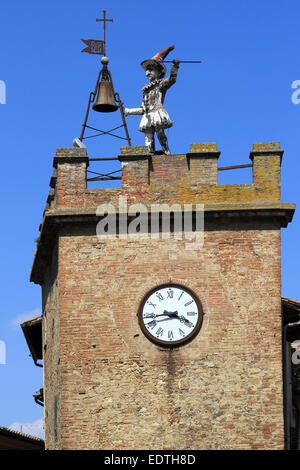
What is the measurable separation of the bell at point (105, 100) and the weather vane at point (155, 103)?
0.43 m

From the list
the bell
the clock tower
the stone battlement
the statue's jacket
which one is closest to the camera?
the clock tower

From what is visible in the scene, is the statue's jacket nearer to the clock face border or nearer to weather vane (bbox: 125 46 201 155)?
weather vane (bbox: 125 46 201 155)

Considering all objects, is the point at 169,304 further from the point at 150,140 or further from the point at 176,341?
the point at 150,140

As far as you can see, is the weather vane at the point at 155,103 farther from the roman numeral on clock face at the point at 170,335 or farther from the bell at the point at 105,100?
the roman numeral on clock face at the point at 170,335

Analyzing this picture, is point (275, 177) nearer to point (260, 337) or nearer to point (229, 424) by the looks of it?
point (260, 337)

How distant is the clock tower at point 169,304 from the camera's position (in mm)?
23031

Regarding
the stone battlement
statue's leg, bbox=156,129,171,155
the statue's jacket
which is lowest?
the stone battlement

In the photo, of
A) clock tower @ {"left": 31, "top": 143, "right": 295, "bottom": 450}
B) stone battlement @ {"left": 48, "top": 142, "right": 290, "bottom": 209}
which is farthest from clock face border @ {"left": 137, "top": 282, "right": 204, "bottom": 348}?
stone battlement @ {"left": 48, "top": 142, "right": 290, "bottom": 209}

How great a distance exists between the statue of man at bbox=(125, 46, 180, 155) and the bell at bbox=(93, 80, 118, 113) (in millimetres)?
434

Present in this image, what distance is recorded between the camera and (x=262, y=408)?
75.5 feet

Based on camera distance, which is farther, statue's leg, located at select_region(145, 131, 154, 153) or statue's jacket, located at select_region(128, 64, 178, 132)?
statue's leg, located at select_region(145, 131, 154, 153)

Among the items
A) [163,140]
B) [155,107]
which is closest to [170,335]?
[163,140]

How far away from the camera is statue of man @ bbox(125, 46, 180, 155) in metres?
25.2

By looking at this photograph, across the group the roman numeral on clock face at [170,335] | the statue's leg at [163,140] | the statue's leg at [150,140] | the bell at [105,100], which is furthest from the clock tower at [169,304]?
the bell at [105,100]
